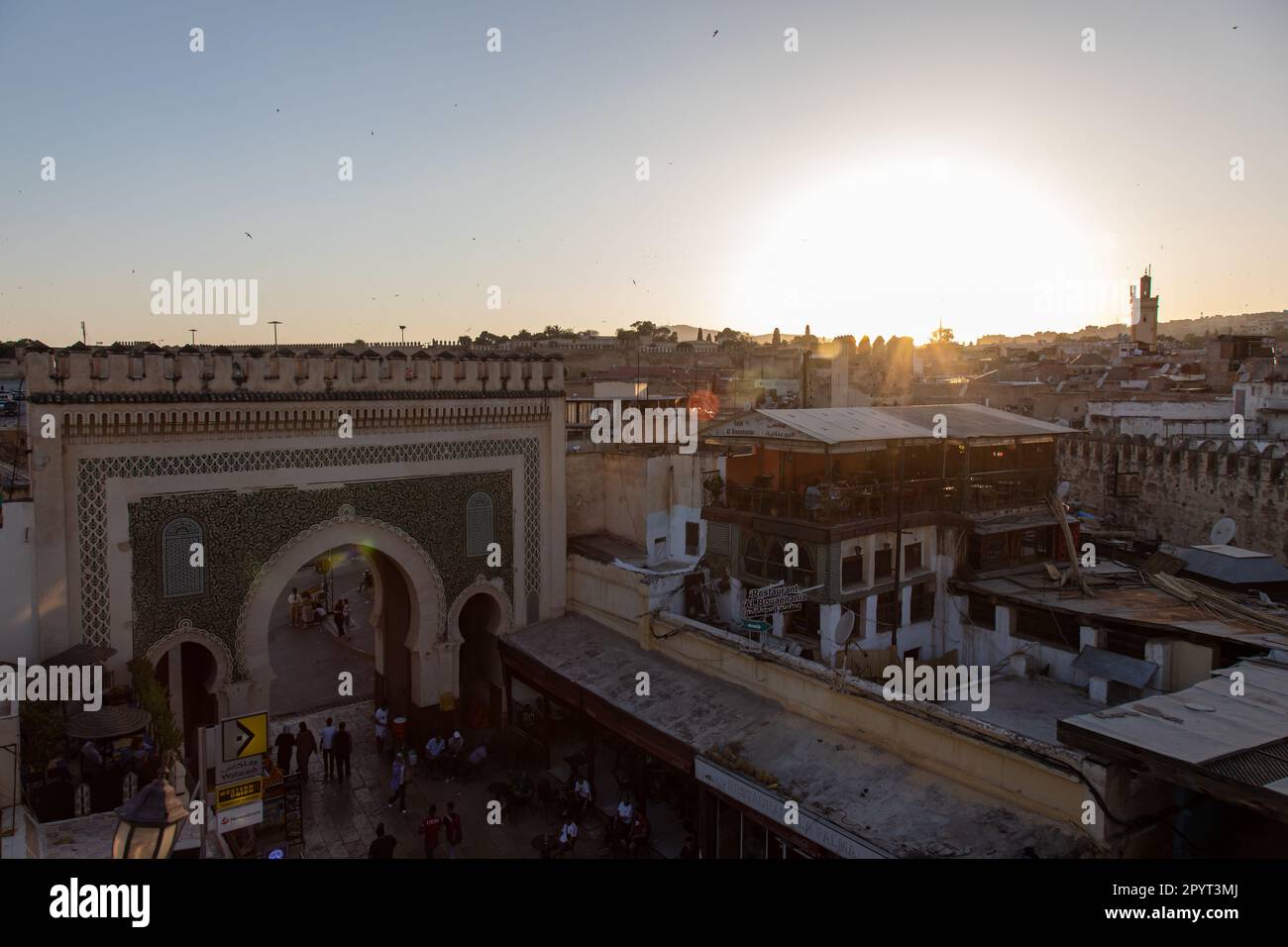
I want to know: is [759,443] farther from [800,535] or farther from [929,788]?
[929,788]

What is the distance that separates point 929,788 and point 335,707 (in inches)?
462

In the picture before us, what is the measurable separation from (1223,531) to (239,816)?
20814mm

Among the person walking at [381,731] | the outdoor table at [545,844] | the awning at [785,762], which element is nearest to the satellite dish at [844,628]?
the awning at [785,762]

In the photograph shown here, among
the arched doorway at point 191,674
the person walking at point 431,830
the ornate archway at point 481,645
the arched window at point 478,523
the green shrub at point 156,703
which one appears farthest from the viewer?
the ornate archway at point 481,645

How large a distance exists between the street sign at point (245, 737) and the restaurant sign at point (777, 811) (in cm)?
488

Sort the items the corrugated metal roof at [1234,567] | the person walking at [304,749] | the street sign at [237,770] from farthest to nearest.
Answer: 1. the corrugated metal roof at [1234,567]
2. the person walking at [304,749]
3. the street sign at [237,770]

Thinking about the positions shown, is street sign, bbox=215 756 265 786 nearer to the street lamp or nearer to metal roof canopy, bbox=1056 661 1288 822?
the street lamp

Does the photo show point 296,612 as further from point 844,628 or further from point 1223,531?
point 1223,531

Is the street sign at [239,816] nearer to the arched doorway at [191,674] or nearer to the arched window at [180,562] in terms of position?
the arched doorway at [191,674]

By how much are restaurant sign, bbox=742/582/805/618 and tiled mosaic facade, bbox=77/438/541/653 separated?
4.73m

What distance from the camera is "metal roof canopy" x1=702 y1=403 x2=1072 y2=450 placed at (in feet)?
53.3

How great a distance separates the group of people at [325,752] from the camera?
1367 cm

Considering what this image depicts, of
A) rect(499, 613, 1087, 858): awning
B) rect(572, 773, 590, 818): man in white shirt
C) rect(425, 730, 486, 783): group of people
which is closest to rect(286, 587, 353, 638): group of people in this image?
rect(425, 730, 486, 783): group of people
